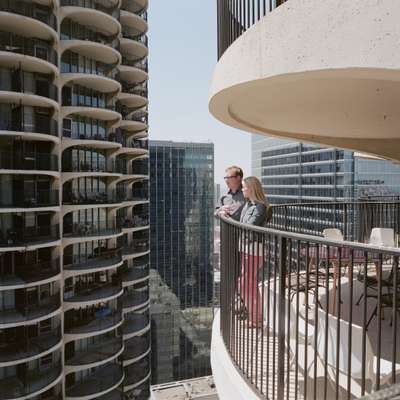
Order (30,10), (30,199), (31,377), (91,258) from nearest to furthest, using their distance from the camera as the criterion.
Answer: (31,377) < (30,10) < (30,199) < (91,258)

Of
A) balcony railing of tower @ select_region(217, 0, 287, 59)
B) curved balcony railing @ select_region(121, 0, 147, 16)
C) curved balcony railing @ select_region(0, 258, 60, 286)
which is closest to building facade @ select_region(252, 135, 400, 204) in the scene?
curved balcony railing @ select_region(121, 0, 147, 16)

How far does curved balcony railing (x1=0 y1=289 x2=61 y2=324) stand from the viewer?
19.0 m

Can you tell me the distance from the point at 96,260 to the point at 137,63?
1604 centimetres

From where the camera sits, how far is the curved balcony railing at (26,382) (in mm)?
18234

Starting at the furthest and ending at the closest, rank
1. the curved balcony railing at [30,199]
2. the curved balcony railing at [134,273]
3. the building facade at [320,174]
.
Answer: the building facade at [320,174] → the curved balcony railing at [134,273] → the curved balcony railing at [30,199]

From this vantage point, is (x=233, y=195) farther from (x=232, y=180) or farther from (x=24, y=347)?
(x=24, y=347)

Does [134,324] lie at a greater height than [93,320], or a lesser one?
lesser

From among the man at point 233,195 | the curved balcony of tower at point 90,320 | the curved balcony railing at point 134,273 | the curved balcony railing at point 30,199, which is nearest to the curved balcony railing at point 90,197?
the curved balcony railing at point 30,199

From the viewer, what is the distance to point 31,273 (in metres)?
20.2

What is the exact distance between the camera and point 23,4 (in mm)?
20000

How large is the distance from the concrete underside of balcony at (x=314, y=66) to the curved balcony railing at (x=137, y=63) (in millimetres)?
24602

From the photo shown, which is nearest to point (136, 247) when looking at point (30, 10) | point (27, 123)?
point (27, 123)

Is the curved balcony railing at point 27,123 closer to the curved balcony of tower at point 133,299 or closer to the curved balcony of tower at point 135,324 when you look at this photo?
the curved balcony of tower at point 133,299

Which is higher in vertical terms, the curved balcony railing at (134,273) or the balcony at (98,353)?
the curved balcony railing at (134,273)
